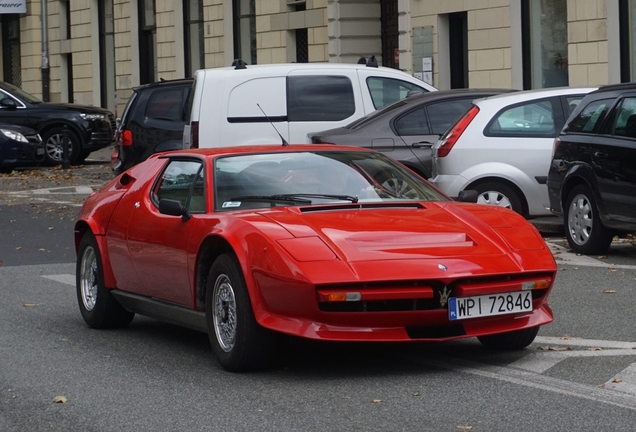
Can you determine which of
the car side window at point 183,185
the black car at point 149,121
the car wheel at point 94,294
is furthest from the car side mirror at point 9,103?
the car side window at point 183,185

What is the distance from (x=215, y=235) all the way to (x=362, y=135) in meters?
7.79

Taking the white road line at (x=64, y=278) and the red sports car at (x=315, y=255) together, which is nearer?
the red sports car at (x=315, y=255)

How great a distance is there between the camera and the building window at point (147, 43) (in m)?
38.7

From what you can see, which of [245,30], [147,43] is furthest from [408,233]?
[147,43]

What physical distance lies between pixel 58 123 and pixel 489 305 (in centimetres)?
2247

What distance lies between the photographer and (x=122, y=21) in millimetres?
39594

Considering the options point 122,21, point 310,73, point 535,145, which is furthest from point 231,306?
point 122,21

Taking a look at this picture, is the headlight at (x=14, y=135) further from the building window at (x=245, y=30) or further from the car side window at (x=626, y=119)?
the car side window at (x=626, y=119)

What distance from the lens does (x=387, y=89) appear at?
1702 centimetres

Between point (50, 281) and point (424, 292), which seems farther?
point (50, 281)

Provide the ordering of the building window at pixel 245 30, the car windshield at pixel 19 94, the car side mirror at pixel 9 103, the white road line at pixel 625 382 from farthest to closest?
the building window at pixel 245 30, the car windshield at pixel 19 94, the car side mirror at pixel 9 103, the white road line at pixel 625 382

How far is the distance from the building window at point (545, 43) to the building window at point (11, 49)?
24690 mm

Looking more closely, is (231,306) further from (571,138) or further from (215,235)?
(571,138)

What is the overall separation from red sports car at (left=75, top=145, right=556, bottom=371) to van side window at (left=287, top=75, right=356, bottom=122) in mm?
7911
